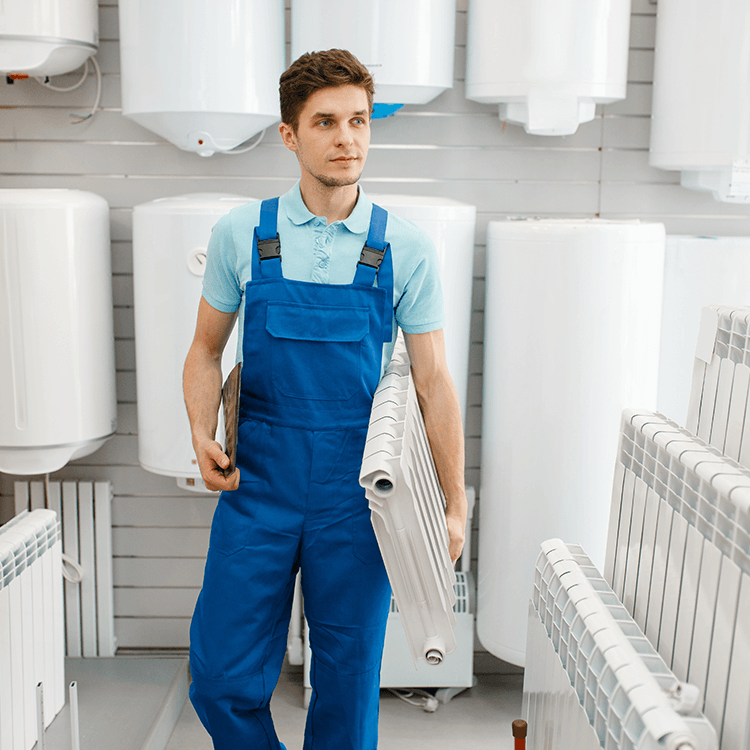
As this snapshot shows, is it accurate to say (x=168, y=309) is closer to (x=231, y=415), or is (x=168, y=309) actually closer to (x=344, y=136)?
(x=231, y=415)

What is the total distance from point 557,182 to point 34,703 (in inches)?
88.8

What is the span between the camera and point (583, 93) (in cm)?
249

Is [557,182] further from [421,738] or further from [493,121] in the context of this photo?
[421,738]

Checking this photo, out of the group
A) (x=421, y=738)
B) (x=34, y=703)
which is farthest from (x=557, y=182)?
(x=34, y=703)

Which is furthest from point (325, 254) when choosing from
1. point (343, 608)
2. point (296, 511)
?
point (343, 608)

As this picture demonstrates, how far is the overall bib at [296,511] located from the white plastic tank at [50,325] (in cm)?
98

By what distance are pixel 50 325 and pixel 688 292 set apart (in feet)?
6.68

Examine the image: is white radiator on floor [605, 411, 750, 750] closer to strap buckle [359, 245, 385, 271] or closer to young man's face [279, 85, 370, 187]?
strap buckle [359, 245, 385, 271]

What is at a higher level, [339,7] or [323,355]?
[339,7]

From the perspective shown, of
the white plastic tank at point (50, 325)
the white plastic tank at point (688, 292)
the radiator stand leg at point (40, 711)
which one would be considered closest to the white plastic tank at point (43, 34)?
the white plastic tank at point (50, 325)

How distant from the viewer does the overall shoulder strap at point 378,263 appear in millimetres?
1734

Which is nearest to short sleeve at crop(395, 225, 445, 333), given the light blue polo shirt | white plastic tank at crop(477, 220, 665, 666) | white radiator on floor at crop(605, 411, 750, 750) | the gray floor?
the light blue polo shirt

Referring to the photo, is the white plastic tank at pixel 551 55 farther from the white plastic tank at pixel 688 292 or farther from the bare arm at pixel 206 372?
the bare arm at pixel 206 372

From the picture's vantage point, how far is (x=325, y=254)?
5.74 feet
